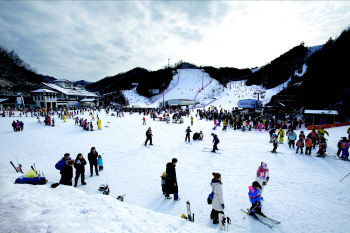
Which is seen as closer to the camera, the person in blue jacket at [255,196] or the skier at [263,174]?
the person in blue jacket at [255,196]

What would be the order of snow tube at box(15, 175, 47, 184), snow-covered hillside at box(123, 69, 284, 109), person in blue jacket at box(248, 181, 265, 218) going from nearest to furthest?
person in blue jacket at box(248, 181, 265, 218) → snow tube at box(15, 175, 47, 184) → snow-covered hillside at box(123, 69, 284, 109)

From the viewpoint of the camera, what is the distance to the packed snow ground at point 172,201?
3273 mm

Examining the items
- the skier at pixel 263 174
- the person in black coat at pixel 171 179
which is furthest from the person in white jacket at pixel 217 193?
the skier at pixel 263 174

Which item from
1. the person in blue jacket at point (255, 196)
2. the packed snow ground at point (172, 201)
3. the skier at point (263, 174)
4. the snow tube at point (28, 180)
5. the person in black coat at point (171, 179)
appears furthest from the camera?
the snow tube at point (28, 180)

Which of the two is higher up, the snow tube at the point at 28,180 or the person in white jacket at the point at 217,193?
the person in white jacket at the point at 217,193

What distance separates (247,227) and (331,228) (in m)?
2.00

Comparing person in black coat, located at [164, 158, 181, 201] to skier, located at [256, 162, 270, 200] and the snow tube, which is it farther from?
the snow tube

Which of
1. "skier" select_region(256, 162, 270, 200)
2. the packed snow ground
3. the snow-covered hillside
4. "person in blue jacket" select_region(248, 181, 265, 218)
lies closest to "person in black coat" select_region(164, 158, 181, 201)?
the packed snow ground

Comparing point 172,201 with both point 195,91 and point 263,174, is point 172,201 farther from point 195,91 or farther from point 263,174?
point 195,91

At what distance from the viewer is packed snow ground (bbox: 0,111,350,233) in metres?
3.27

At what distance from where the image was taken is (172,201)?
15.1ft

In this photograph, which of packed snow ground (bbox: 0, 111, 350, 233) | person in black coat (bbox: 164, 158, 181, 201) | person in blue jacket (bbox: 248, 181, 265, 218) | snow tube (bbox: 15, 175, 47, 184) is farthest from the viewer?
snow tube (bbox: 15, 175, 47, 184)

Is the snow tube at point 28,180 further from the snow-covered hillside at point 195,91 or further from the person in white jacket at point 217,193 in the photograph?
the snow-covered hillside at point 195,91

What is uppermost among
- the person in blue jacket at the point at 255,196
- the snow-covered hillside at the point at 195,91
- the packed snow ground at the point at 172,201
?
the snow-covered hillside at the point at 195,91
